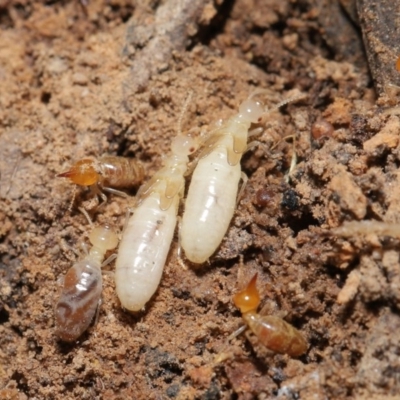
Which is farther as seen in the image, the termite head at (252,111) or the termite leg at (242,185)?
the termite head at (252,111)

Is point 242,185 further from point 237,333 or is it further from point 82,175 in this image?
point 82,175

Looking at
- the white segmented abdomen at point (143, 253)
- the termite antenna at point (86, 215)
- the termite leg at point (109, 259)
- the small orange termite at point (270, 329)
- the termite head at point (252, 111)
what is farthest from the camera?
the termite head at point (252, 111)

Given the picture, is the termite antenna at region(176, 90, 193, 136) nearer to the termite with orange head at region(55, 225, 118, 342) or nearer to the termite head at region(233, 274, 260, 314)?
the termite with orange head at region(55, 225, 118, 342)

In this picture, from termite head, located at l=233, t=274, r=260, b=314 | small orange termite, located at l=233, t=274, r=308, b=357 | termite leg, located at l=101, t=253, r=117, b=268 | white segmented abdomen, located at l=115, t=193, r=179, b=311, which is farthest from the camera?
termite leg, located at l=101, t=253, r=117, b=268

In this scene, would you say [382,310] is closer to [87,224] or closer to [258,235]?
[258,235]

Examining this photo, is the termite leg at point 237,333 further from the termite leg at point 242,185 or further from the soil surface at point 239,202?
the termite leg at point 242,185

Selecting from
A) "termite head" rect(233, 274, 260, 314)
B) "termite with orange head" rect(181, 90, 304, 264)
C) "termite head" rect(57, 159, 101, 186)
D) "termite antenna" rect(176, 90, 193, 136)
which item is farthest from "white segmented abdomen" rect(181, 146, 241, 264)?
"termite head" rect(57, 159, 101, 186)

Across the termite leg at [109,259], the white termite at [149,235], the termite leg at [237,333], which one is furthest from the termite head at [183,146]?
the termite leg at [237,333]
